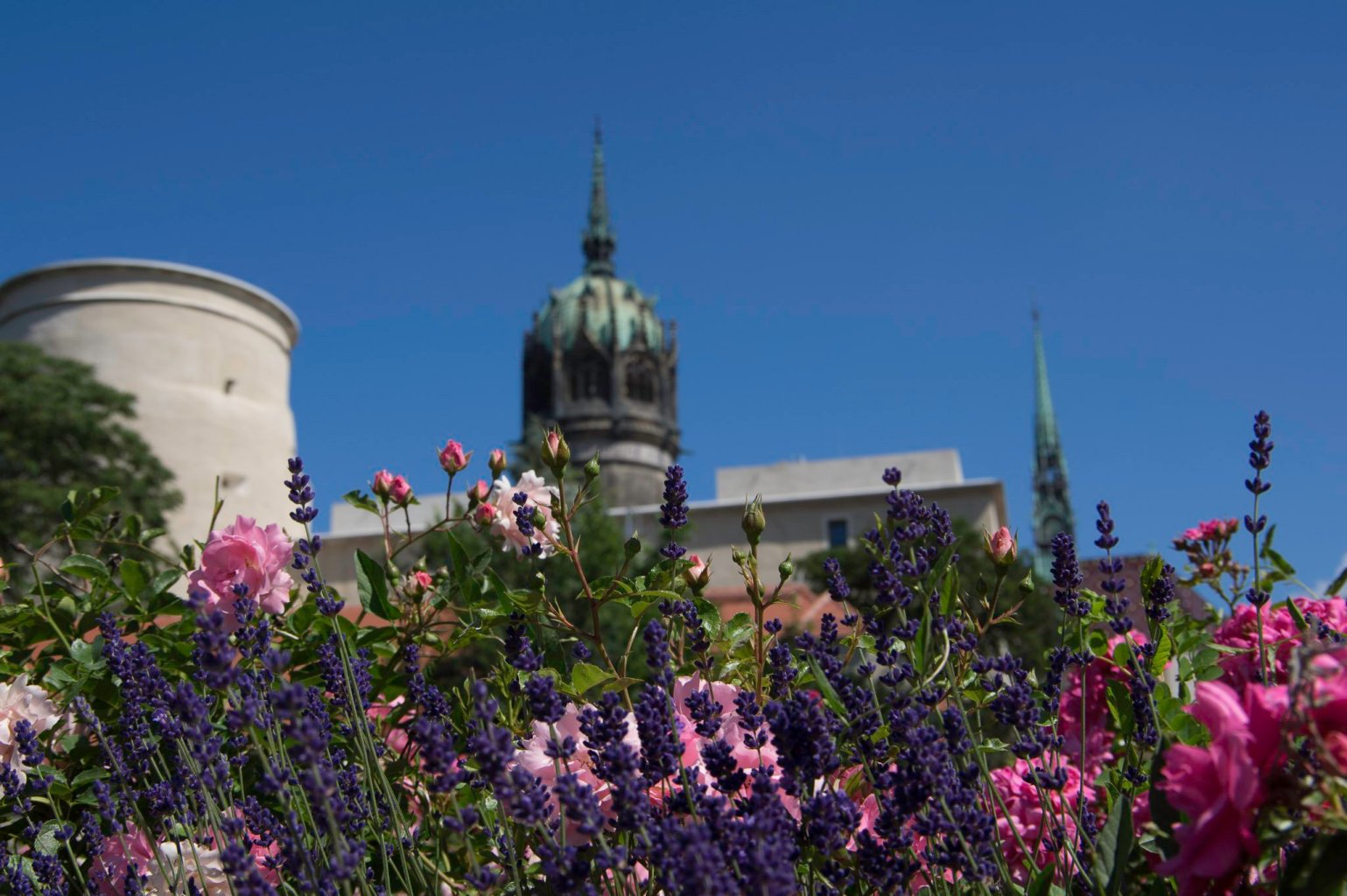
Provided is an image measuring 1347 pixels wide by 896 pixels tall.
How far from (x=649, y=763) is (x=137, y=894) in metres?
0.75

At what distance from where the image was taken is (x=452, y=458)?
2760 mm

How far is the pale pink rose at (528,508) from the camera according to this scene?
2289 millimetres

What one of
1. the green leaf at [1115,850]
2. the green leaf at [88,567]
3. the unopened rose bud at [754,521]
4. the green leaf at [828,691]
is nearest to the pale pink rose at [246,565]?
the green leaf at [88,567]

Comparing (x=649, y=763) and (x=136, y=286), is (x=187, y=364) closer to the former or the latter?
(x=136, y=286)

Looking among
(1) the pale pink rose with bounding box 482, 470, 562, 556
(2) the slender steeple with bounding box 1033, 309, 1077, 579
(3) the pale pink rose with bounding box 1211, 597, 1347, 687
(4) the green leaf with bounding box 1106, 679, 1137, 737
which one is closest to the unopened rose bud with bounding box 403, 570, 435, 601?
(1) the pale pink rose with bounding box 482, 470, 562, 556

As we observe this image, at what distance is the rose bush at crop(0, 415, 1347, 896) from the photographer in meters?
1.14

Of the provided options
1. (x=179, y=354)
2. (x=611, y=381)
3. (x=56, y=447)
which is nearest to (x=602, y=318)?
(x=611, y=381)

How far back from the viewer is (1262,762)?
1008 millimetres

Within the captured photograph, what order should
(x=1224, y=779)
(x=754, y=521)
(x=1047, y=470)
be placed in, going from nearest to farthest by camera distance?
(x=1224, y=779)
(x=754, y=521)
(x=1047, y=470)

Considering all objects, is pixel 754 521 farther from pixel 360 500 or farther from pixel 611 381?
pixel 611 381

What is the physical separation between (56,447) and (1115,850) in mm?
29093

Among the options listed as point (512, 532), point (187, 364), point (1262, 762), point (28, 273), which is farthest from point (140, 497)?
point (1262, 762)

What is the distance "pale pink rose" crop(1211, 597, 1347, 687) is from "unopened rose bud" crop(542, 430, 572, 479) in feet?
3.76

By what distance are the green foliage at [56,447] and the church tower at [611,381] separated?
77.6ft
